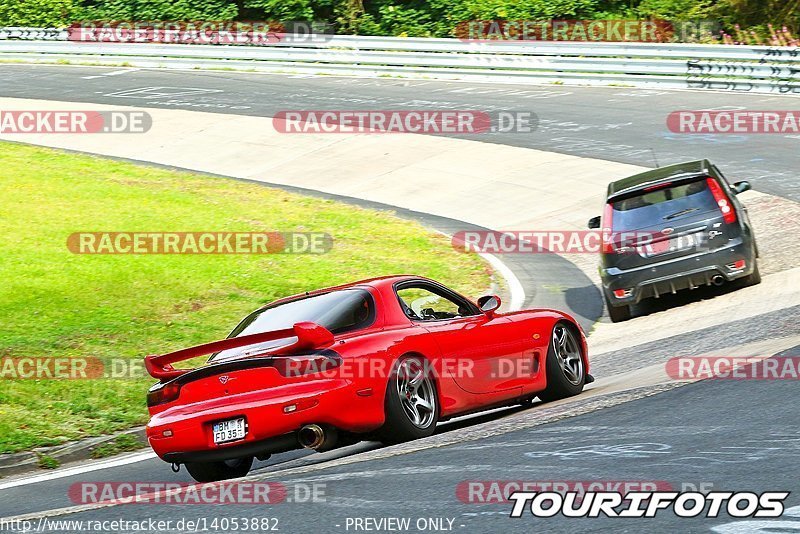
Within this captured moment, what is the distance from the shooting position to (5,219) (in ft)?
67.8

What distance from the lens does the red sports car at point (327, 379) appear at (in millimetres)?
8359

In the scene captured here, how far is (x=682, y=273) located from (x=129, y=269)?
7941mm

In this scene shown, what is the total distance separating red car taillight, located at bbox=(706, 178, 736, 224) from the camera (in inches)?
567

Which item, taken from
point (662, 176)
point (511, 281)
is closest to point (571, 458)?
point (662, 176)

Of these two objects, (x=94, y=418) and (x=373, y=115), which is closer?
(x=94, y=418)

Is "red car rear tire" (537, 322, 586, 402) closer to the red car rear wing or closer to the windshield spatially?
the windshield

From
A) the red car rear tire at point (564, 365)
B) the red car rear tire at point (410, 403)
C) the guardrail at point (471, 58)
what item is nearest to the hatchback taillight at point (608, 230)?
the red car rear tire at point (564, 365)

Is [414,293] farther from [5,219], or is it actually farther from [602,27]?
[602,27]

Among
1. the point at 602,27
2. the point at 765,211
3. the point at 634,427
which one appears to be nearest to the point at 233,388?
the point at 634,427

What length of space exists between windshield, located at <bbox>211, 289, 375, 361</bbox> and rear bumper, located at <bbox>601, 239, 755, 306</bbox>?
5.99 metres

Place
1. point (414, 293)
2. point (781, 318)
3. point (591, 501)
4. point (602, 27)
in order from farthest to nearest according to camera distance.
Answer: point (602, 27) → point (414, 293) → point (781, 318) → point (591, 501)

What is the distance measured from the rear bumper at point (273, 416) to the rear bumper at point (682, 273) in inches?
265

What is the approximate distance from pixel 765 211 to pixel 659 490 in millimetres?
13634

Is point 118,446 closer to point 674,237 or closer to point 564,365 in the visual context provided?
point 564,365
